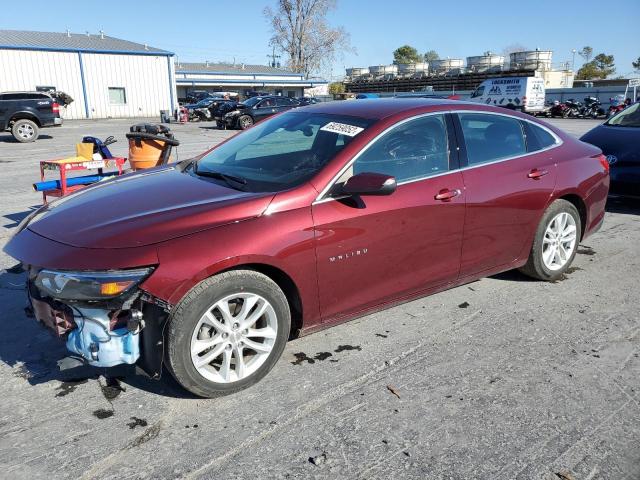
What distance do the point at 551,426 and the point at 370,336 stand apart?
132 cm

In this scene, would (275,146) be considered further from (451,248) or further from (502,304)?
(502,304)

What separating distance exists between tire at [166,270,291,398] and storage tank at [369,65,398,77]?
7570cm

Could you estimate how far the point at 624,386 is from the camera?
304cm

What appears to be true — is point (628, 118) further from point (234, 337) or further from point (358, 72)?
point (358, 72)

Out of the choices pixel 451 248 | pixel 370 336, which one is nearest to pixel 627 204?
pixel 451 248

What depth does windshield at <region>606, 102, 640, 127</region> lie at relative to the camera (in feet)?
25.3

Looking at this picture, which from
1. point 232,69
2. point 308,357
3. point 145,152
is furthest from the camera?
point 232,69

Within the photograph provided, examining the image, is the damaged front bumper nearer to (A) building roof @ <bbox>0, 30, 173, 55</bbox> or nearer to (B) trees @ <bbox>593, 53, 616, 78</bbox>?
(A) building roof @ <bbox>0, 30, 173, 55</bbox>

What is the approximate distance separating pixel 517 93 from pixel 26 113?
29032mm

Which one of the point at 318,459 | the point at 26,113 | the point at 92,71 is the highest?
the point at 92,71

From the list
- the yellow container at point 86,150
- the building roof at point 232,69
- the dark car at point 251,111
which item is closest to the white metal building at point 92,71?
the dark car at point 251,111

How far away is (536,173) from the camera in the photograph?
426cm

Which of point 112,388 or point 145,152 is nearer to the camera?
point 112,388

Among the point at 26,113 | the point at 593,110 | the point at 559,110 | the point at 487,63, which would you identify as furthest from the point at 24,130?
the point at 487,63
